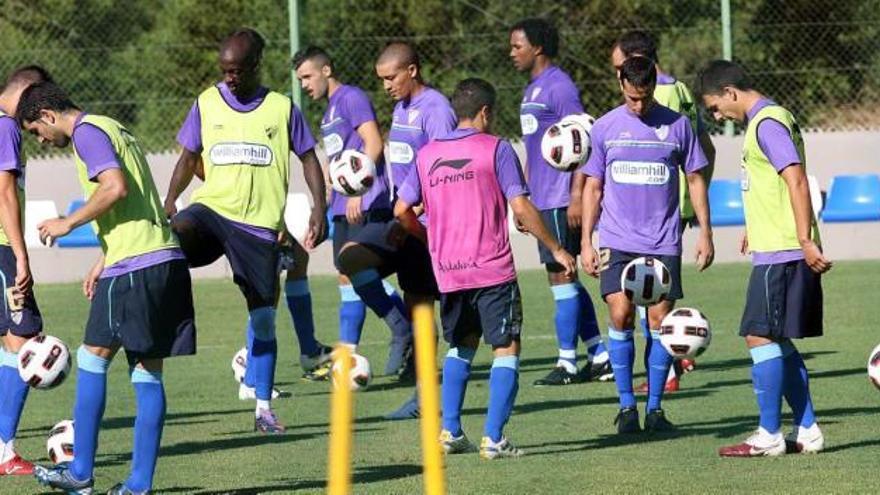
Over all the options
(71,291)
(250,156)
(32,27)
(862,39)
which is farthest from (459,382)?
(32,27)

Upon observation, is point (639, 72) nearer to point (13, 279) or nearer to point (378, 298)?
point (378, 298)

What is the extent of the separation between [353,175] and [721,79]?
2.82m

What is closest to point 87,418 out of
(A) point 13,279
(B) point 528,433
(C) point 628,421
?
(A) point 13,279

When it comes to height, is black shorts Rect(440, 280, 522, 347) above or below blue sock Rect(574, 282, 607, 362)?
above

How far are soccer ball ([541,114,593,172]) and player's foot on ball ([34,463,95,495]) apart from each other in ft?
12.3

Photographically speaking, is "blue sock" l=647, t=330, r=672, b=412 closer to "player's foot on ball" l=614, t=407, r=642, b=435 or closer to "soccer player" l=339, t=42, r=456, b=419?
"player's foot on ball" l=614, t=407, r=642, b=435

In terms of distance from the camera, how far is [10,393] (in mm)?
9711

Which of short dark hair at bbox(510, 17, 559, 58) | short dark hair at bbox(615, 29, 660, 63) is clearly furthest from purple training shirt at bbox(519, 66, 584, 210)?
short dark hair at bbox(615, 29, 660, 63)

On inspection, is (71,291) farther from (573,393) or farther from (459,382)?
(459,382)

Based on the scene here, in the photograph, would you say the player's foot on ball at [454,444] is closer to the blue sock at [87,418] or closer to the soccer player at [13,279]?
the blue sock at [87,418]

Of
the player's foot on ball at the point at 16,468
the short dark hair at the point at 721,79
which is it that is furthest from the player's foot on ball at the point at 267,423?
the short dark hair at the point at 721,79

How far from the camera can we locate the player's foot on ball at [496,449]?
9352mm

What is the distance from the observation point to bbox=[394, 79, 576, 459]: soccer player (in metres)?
9.39

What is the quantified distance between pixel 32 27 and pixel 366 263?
16.3 metres
